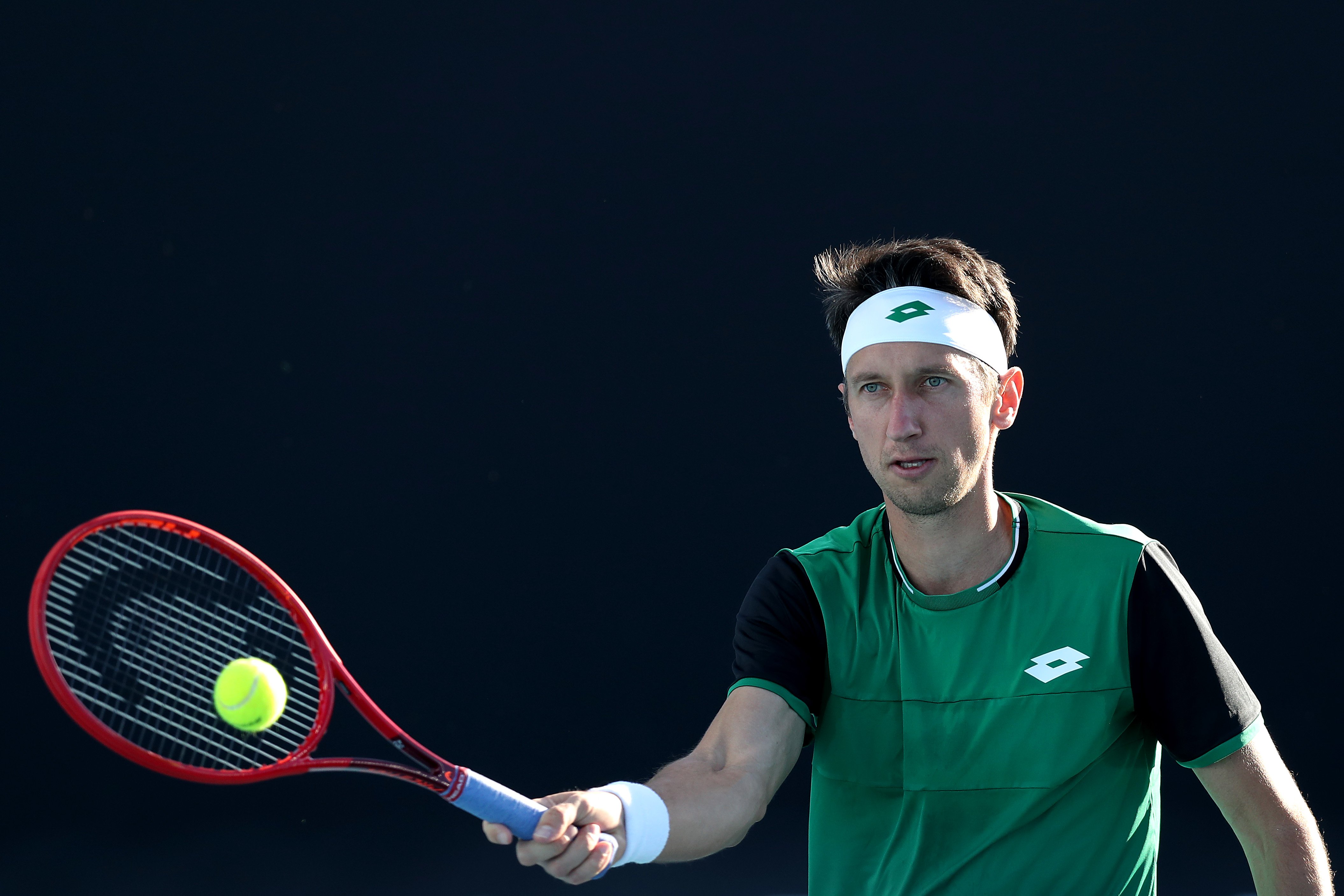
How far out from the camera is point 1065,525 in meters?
1.71

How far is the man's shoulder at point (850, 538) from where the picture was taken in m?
1.77

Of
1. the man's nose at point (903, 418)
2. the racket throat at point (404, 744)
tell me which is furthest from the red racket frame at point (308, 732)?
the man's nose at point (903, 418)

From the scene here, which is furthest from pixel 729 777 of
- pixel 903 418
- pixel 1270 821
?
pixel 1270 821

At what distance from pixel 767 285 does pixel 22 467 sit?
7.18 ft

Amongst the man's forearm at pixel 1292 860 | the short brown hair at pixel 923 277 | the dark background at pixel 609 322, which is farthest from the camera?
the dark background at pixel 609 322

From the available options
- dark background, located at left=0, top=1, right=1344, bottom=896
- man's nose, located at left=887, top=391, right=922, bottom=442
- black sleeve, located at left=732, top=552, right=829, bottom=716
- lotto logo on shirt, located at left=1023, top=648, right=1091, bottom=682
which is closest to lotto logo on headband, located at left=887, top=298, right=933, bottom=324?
man's nose, located at left=887, top=391, right=922, bottom=442

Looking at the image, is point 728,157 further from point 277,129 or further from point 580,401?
point 277,129

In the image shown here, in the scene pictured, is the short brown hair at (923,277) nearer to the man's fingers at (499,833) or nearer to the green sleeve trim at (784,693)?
the green sleeve trim at (784,693)

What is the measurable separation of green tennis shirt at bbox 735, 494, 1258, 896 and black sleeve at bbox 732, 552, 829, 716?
0.02 meters

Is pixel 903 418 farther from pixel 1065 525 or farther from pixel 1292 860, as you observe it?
pixel 1292 860

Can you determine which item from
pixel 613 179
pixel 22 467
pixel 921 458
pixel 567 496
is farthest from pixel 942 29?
pixel 22 467

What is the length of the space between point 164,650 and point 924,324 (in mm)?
1229

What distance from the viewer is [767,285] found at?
3.46 m

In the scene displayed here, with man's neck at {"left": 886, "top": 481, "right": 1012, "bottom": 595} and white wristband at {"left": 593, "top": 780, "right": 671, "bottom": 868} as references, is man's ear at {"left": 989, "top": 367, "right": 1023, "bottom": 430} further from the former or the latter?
white wristband at {"left": 593, "top": 780, "right": 671, "bottom": 868}
